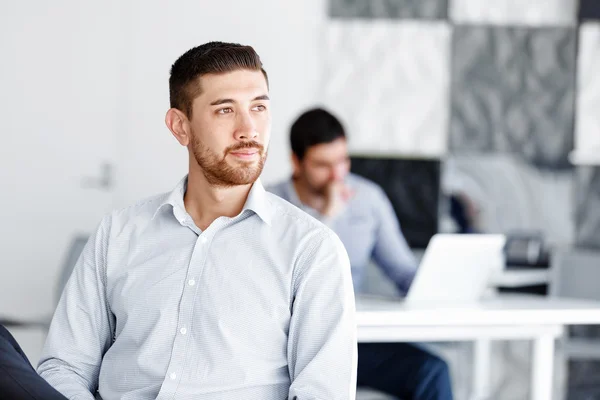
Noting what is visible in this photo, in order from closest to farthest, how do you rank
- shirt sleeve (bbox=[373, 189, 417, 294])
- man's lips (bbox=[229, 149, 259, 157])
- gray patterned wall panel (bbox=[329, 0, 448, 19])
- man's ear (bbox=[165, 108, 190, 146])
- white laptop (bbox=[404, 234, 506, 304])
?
1. man's lips (bbox=[229, 149, 259, 157])
2. man's ear (bbox=[165, 108, 190, 146])
3. white laptop (bbox=[404, 234, 506, 304])
4. shirt sleeve (bbox=[373, 189, 417, 294])
5. gray patterned wall panel (bbox=[329, 0, 448, 19])

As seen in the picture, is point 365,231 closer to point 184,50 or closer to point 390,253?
point 390,253

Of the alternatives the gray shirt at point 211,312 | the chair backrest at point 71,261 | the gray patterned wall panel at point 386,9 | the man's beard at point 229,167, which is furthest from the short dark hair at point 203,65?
the gray patterned wall panel at point 386,9

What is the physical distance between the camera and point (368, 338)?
94.7 inches

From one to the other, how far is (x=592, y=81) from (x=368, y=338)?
8.77ft

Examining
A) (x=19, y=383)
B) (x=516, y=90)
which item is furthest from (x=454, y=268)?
(x=516, y=90)

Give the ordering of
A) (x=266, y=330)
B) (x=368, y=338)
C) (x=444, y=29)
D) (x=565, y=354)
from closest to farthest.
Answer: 1. (x=266, y=330)
2. (x=368, y=338)
3. (x=565, y=354)
4. (x=444, y=29)

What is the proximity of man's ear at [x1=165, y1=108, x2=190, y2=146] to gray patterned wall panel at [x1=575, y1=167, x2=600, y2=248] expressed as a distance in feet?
10.1

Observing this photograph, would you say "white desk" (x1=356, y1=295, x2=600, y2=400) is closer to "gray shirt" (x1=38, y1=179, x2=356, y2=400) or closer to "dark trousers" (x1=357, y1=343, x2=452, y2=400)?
"dark trousers" (x1=357, y1=343, x2=452, y2=400)

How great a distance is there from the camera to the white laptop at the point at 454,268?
8.46 ft

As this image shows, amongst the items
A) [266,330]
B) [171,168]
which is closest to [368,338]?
[266,330]

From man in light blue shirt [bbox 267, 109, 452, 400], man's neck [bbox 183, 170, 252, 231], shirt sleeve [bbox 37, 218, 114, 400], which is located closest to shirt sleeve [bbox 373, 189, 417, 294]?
man in light blue shirt [bbox 267, 109, 452, 400]

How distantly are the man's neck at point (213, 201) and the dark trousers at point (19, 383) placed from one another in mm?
583

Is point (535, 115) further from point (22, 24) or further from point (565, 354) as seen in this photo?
point (22, 24)

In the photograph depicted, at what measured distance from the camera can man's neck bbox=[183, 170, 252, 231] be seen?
189 cm
